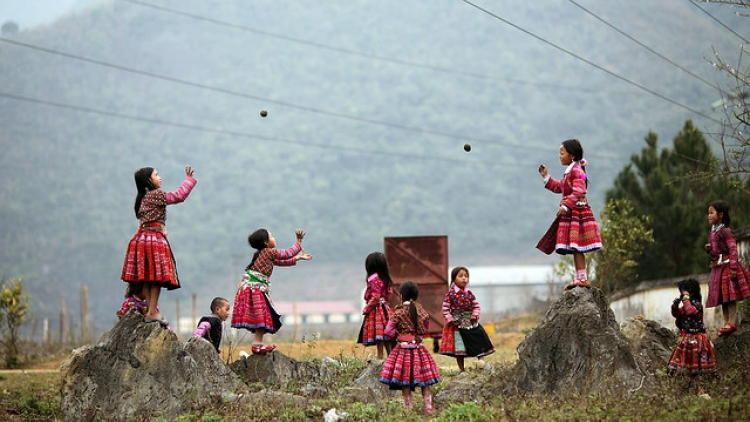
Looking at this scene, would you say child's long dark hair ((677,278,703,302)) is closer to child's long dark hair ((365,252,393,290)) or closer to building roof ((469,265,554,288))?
child's long dark hair ((365,252,393,290))

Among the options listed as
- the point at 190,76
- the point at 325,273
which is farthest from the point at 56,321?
the point at 190,76

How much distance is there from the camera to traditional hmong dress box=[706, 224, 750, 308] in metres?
11.4

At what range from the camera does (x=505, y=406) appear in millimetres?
9008

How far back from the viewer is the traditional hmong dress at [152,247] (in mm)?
9758

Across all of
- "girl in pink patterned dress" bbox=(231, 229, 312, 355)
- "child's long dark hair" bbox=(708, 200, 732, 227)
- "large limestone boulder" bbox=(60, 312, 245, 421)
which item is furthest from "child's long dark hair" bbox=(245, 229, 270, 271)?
"child's long dark hair" bbox=(708, 200, 732, 227)

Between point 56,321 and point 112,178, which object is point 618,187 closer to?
point 56,321

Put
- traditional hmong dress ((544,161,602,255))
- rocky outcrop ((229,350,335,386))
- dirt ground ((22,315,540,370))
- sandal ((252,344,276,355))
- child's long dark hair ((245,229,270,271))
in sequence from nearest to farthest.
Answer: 1. traditional hmong dress ((544,161,602,255))
2. rocky outcrop ((229,350,335,386))
3. sandal ((252,344,276,355))
4. child's long dark hair ((245,229,270,271))
5. dirt ground ((22,315,540,370))

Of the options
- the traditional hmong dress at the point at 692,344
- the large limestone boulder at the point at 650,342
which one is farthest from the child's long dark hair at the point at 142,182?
the traditional hmong dress at the point at 692,344

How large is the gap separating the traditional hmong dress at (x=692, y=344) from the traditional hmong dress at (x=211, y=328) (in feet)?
20.8

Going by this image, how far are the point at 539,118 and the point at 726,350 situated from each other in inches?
5110

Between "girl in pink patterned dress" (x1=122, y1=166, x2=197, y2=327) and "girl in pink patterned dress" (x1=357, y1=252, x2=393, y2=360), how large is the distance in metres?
3.20

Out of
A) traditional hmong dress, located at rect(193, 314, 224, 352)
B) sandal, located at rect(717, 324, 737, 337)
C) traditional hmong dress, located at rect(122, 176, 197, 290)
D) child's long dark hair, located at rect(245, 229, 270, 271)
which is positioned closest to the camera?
traditional hmong dress, located at rect(122, 176, 197, 290)

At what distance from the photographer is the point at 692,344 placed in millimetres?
10539

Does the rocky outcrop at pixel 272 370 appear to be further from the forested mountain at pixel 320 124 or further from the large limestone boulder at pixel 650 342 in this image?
the forested mountain at pixel 320 124
